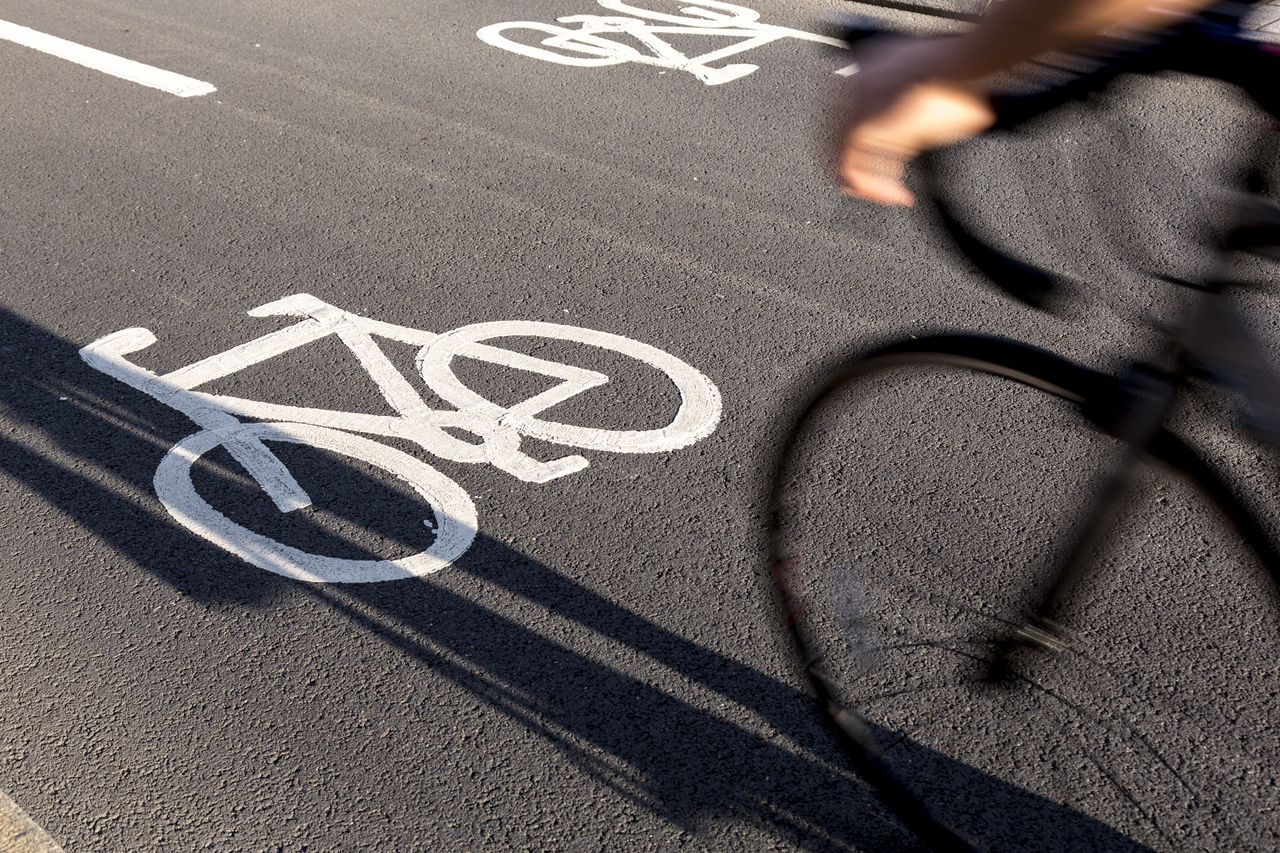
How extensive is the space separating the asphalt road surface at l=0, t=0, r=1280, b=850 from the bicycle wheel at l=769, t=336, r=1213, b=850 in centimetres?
7

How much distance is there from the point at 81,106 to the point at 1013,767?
269 inches

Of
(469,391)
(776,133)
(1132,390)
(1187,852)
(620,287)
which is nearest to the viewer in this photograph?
(1132,390)

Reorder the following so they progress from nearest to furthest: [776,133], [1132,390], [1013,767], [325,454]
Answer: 1. [1132,390]
2. [1013,767]
3. [325,454]
4. [776,133]

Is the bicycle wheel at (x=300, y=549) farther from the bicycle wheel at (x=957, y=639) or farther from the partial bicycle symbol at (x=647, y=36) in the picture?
the partial bicycle symbol at (x=647, y=36)

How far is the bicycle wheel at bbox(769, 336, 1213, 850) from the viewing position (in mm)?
3029

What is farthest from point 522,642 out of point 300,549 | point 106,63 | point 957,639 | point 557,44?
point 106,63

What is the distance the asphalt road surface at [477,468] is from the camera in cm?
317

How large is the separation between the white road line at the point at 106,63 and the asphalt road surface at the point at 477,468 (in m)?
0.29

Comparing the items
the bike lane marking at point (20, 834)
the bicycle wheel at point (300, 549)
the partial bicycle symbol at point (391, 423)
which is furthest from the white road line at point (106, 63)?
the bike lane marking at point (20, 834)

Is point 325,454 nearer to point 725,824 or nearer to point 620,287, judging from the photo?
point 620,287

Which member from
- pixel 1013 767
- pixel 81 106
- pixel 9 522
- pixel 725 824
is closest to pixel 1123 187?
pixel 1013 767

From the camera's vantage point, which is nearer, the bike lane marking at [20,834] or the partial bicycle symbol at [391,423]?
the bike lane marking at [20,834]

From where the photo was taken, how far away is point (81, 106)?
7.74 meters

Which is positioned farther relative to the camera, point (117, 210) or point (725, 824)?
point (117, 210)
